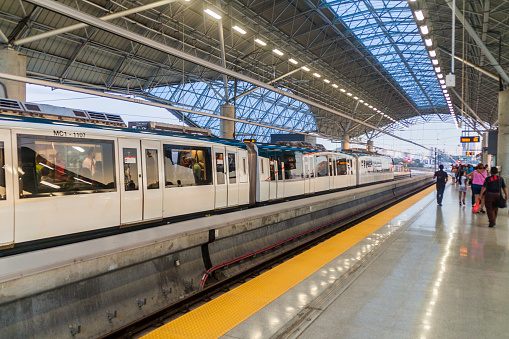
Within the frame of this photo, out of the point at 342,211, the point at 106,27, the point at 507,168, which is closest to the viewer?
the point at 106,27

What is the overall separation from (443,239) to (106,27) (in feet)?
33.6

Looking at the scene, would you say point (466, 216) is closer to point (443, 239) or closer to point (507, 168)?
point (443, 239)

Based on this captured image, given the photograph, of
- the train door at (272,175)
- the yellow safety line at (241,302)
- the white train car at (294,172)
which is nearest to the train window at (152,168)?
the yellow safety line at (241,302)

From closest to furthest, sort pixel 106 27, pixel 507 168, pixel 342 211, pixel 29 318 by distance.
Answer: pixel 29 318 → pixel 106 27 → pixel 342 211 → pixel 507 168

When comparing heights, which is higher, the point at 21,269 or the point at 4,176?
the point at 4,176

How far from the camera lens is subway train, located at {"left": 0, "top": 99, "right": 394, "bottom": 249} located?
5.62 meters

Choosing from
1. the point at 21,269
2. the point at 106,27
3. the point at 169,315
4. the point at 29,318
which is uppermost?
the point at 106,27

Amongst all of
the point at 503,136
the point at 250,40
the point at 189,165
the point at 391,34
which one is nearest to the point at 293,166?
the point at 189,165

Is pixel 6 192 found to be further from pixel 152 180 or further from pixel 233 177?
pixel 233 177

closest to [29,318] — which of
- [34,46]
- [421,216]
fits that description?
[421,216]

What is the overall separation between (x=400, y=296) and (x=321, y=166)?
13.8 meters

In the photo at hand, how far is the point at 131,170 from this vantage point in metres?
7.60

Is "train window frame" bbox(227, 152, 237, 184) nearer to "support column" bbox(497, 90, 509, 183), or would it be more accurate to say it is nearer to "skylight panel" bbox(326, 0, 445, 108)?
"skylight panel" bbox(326, 0, 445, 108)

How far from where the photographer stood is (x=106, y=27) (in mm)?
8586
